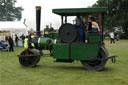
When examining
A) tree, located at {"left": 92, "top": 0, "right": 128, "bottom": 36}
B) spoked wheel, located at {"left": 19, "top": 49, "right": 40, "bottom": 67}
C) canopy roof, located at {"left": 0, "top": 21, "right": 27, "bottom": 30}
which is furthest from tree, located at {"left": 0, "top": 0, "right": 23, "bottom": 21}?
spoked wheel, located at {"left": 19, "top": 49, "right": 40, "bottom": 67}

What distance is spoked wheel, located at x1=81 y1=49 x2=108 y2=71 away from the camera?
8.33 m

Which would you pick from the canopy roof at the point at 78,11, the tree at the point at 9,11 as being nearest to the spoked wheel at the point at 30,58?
the canopy roof at the point at 78,11

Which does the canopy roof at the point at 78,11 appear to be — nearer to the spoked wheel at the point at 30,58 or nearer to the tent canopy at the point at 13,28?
the spoked wheel at the point at 30,58

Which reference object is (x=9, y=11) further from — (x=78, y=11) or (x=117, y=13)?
(x=78, y=11)

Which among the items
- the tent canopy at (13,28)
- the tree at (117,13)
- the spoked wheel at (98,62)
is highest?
the tree at (117,13)

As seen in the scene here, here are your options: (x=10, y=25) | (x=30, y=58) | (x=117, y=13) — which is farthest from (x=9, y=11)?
(x=30, y=58)

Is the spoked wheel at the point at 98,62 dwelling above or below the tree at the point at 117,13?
below

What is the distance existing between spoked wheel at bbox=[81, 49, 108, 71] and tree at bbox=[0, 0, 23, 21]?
69740 millimetres

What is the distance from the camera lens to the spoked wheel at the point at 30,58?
30.5 feet

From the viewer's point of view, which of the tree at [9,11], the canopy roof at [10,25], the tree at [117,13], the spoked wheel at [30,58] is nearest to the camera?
the spoked wheel at [30,58]

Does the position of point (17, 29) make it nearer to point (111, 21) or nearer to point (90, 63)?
point (90, 63)

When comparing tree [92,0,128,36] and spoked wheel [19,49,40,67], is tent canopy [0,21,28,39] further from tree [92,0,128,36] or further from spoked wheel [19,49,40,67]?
tree [92,0,128,36]

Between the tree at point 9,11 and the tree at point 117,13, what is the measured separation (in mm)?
41197

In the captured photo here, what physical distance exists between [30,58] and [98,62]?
8.88 ft
